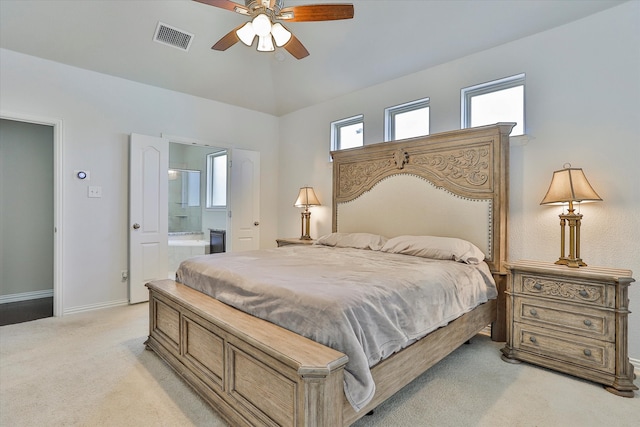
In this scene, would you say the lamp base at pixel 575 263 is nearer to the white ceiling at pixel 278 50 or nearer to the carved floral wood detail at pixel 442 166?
the carved floral wood detail at pixel 442 166

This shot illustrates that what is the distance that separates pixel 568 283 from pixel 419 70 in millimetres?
2650

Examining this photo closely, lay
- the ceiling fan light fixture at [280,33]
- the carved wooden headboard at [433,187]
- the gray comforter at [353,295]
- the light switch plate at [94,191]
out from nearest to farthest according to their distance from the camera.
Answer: the gray comforter at [353,295] < the ceiling fan light fixture at [280,33] < the carved wooden headboard at [433,187] < the light switch plate at [94,191]

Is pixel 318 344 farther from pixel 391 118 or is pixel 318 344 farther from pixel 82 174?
pixel 82 174

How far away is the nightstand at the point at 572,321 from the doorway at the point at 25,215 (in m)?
5.18

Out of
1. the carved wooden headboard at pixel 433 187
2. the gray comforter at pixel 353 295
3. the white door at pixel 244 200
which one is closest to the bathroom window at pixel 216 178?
the white door at pixel 244 200

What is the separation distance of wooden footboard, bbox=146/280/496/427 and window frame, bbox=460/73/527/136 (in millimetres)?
1991

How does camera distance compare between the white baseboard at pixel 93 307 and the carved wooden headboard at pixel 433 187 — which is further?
the white baseboard at pixel 93 307

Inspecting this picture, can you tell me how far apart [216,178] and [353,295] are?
5.75m

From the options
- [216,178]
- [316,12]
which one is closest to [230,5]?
[316,12]

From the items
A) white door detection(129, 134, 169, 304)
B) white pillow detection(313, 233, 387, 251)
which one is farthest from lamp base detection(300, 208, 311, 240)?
white door detection(129, 134, 169, 304)

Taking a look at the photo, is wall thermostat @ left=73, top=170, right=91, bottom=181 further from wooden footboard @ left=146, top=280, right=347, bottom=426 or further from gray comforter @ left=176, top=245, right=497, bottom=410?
wooden footboard @ left=146, top=280, right=347, bottom=426

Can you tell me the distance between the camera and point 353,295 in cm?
164

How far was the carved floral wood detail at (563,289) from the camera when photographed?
2.20 meters

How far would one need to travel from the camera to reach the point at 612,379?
6.93 feet
